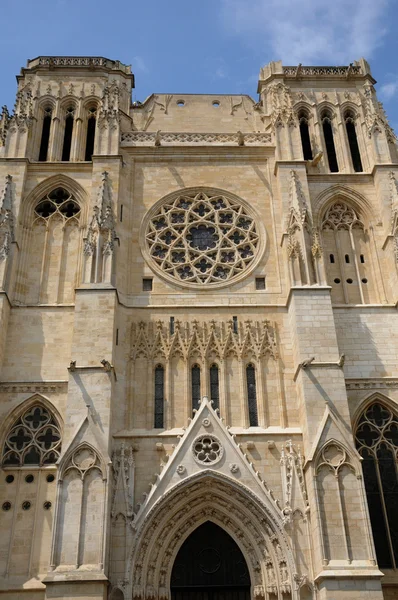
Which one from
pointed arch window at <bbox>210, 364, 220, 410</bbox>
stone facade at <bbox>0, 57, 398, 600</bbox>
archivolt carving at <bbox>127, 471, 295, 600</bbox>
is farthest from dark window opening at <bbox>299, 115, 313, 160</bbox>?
archivolt carving at <bbox>127, 471, 295, 600</bbox>

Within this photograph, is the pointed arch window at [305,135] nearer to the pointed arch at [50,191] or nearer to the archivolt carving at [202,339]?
the archivolt carving at [202,339]

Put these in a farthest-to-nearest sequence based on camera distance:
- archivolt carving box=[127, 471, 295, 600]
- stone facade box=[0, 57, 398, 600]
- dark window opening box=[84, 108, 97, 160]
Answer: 1. dark window opening box=[84, 108, 97, 160]
2. stone facade box=[0, 57, 398, 600]
3. archivolt carving box=[127, 471, 295, 600]

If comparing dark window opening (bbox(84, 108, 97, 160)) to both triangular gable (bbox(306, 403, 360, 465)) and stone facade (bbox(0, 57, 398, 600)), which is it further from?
triangular gable (bbox(306, 403, 360, 465))

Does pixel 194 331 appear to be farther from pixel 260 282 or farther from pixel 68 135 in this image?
pixel 68 135

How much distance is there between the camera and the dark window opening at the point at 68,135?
66.2ft

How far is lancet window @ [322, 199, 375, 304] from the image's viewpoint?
17.7 m

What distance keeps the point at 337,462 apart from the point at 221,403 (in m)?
3.04

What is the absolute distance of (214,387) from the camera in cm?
1595

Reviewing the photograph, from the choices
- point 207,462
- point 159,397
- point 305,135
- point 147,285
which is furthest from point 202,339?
point 305,135

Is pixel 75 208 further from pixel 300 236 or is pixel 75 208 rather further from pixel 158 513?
pixel 158 513

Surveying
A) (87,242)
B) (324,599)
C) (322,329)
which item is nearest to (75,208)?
(87,242)

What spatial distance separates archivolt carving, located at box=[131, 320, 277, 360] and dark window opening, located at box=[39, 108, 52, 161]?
268 inches

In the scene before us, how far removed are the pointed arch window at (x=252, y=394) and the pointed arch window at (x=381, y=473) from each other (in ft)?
8.01

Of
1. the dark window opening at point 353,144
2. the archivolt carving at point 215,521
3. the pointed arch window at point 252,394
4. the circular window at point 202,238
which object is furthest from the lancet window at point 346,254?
the archivolt carving at point 215,521
